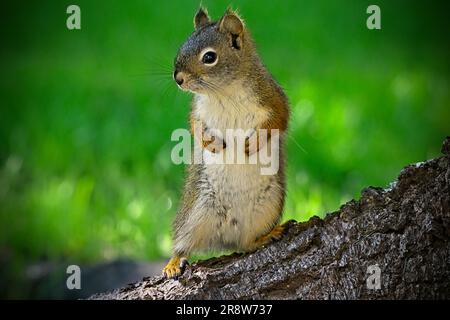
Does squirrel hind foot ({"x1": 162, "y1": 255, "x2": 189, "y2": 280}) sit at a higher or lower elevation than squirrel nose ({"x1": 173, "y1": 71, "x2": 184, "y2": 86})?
lower

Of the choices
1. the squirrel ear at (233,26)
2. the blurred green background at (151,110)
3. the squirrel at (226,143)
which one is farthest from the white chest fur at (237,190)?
the blurred green background at (151,110)

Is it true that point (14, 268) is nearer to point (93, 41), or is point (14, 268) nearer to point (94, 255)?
point (94, 255)

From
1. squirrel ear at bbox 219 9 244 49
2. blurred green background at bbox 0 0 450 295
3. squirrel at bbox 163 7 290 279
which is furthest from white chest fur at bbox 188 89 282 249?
blurred green background at bbox 0 0 450 295

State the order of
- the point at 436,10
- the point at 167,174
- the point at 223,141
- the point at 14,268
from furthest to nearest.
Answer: the point at 436,10 → the point at 167,174 → the point at 14,268 → the point at 223,141

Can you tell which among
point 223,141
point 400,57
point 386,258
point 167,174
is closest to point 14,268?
point 167,174

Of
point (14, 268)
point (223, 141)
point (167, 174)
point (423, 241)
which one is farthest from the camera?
point (167, 174)

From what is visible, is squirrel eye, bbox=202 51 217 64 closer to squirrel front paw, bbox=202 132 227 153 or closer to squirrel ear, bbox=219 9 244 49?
squirrel ear, bbox=219 9 244 49

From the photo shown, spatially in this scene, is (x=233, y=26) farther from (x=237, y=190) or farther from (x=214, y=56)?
(x=237, y=190)
